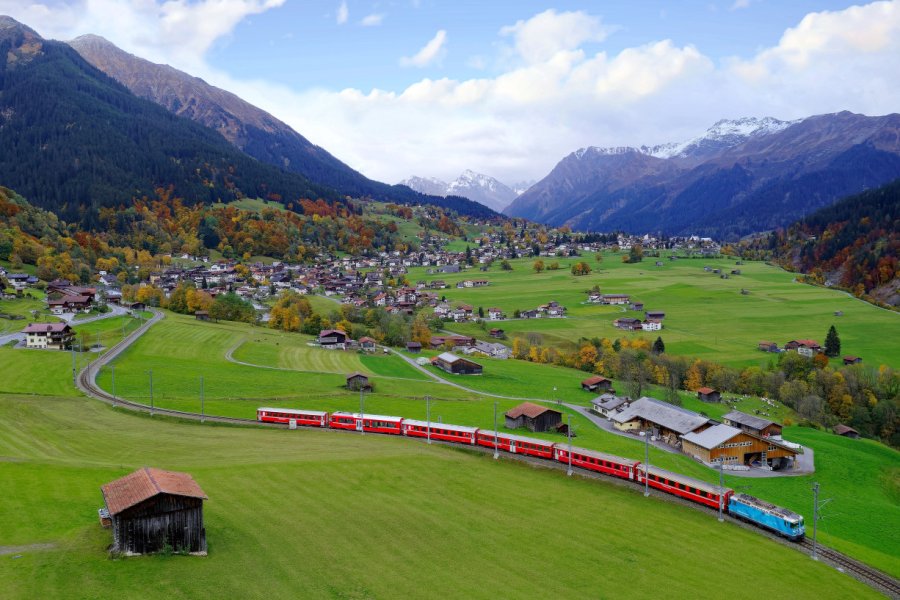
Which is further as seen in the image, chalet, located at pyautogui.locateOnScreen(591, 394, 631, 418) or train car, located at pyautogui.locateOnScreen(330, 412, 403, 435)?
chalet, located at pyautogui.locateOnScreen(591, 394, 631, 418)

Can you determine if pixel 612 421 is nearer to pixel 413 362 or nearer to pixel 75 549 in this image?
pixel 413 362

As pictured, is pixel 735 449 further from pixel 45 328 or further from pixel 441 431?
pixel 45 328

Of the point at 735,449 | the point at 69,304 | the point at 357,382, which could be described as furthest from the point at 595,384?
the point at 69,304

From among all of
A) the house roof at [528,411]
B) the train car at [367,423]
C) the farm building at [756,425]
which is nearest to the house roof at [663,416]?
the farm building at [756,425]

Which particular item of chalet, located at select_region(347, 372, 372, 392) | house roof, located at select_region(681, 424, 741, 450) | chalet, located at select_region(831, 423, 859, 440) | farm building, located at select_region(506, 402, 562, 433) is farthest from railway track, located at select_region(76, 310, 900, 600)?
chalet, located at select_region(831, 423, 859, 440)

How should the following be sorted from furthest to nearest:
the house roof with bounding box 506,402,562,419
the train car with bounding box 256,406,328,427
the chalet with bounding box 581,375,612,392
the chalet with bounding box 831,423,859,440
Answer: the chalet with bounding box 581,375,612,392 → the chalet with bounding box 831,423,859,440 → the house roof with bounding box 506,402,562,419 → the train car with bounding box 256,406,328,427

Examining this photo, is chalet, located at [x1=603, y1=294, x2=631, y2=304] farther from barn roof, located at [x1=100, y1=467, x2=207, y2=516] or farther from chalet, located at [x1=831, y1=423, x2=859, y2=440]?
barn roof, located at [x1=100, y1=467, x2=207, y2=516]

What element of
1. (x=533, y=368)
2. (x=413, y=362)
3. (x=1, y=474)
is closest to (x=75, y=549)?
(x=1, y=474)
